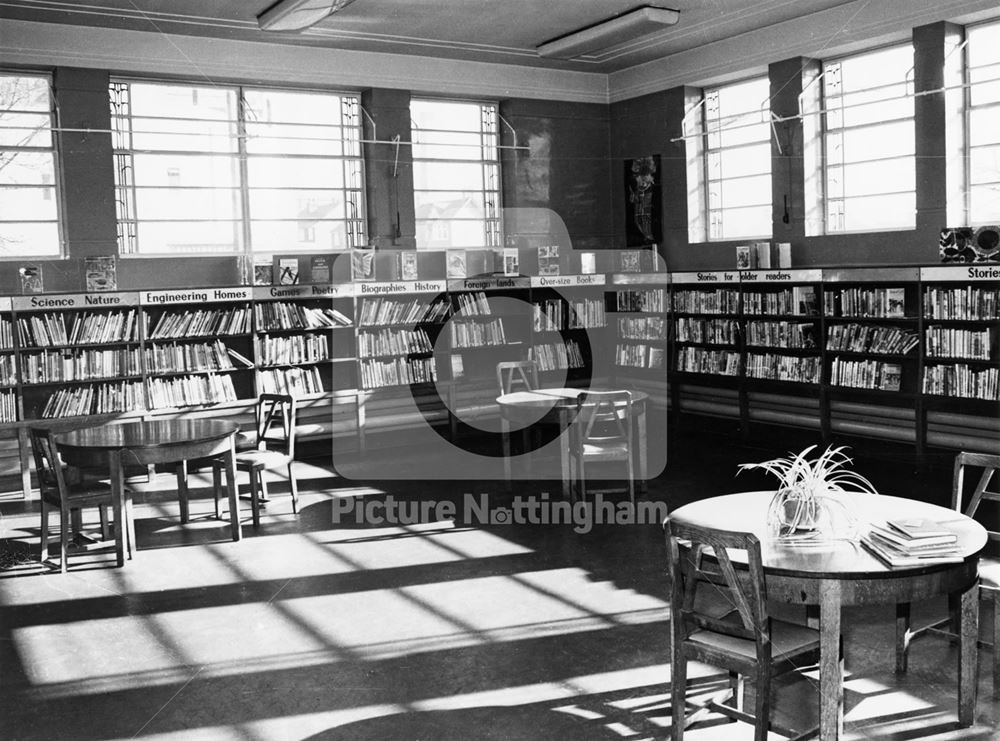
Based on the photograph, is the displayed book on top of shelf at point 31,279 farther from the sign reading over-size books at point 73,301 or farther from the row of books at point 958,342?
the row of books at point 958,342

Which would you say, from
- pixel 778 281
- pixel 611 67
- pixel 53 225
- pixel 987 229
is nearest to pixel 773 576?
pixel 987 229

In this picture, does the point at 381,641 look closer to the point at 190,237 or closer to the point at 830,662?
the point at 830,662

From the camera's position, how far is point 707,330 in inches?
409

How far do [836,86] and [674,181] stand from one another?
84.5 inches

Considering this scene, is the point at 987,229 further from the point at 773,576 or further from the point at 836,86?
the point at 773,576

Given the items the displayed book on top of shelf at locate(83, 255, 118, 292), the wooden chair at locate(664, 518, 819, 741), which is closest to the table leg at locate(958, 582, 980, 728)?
the wooden chair at locate(664, 518, 819, 741)

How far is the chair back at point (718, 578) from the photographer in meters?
3.34

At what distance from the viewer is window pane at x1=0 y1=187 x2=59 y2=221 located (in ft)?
29.2

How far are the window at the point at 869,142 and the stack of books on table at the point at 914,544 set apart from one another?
238 inches

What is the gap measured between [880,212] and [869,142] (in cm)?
68

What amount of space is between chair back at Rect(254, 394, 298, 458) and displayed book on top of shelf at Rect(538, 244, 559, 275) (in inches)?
132

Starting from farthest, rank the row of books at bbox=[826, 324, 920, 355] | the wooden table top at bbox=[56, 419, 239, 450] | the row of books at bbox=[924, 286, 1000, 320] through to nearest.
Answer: the row of books at bbox=[826, 324, 920, 355], the row of books at bbox=[924, 286, 1000, 320], the wooden table top at bbox=[56, 419, 239, 450]

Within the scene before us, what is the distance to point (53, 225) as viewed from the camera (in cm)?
A: 909

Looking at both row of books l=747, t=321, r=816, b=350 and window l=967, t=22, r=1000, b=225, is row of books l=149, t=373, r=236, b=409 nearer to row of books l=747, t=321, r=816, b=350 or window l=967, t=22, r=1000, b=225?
row of books l=747, t=321, r=816, b=350
